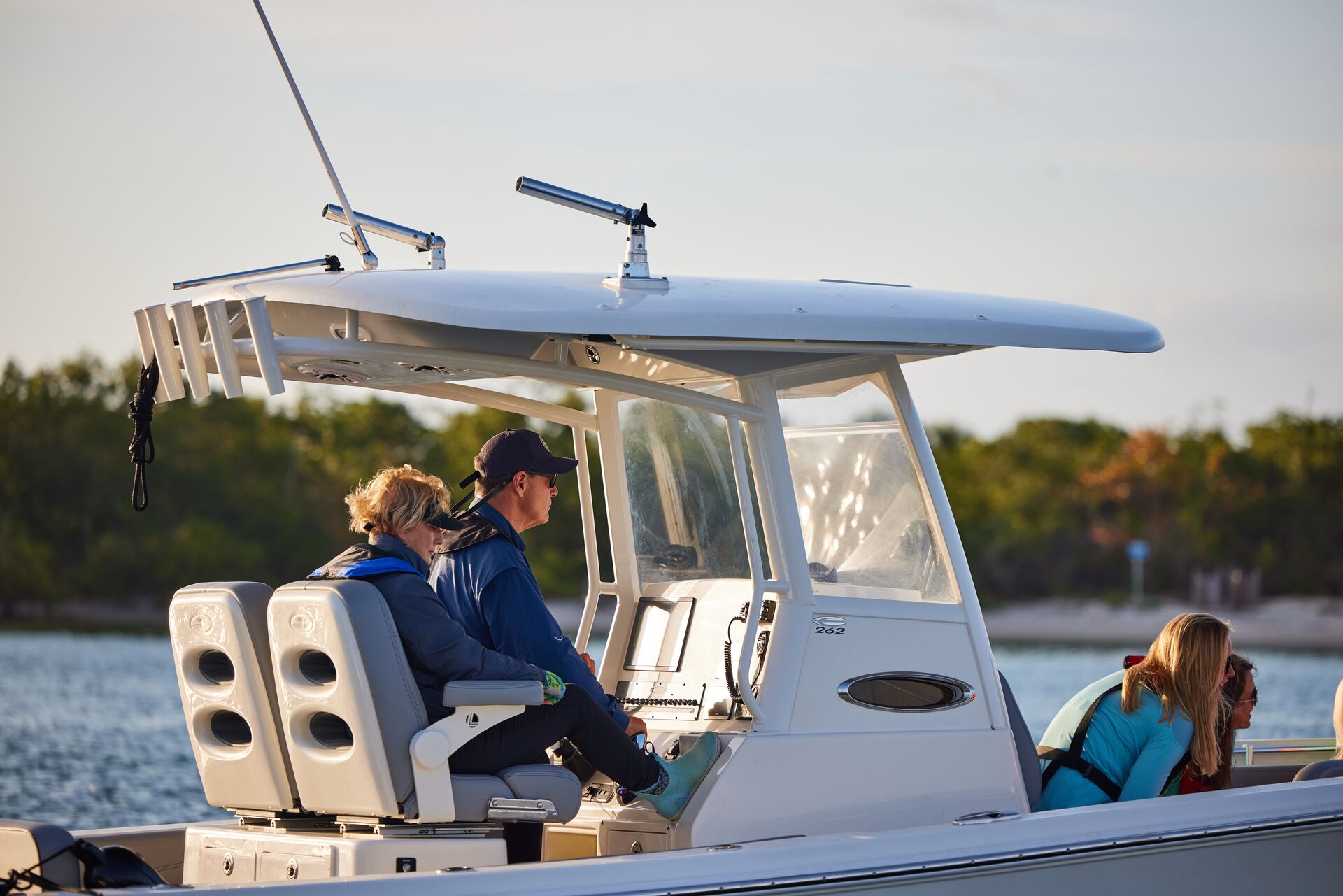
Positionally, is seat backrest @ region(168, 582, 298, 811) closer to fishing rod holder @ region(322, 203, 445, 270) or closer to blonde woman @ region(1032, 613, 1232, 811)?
fishing rod holder @ region(322, 203, 445, 270)

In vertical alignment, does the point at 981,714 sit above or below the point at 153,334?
below

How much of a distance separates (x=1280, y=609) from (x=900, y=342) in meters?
50.2

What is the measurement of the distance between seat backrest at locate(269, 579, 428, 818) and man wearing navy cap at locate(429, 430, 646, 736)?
0.38 meters

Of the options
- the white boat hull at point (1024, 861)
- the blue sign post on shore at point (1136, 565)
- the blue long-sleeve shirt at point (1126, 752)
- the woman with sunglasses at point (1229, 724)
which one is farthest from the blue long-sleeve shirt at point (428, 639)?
the blue sign post on shore at point (1136, 565)

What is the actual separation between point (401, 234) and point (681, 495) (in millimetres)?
1198

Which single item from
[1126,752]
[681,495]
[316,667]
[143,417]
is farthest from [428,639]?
[1126,752]

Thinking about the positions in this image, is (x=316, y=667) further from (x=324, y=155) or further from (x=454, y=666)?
(x=324, y=155)

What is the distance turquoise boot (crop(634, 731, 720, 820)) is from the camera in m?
4.32

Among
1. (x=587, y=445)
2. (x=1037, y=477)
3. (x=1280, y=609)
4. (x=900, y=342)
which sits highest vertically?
(x=900, y=342)

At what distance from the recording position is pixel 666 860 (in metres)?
3.83

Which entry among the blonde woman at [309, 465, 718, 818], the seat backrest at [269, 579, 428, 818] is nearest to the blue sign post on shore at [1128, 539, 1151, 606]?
the blonde woman at [309, 465, 718, 818]

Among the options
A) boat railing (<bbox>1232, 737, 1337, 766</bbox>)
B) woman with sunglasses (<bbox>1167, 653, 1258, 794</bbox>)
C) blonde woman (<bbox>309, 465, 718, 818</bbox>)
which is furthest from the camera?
boat railing (<bbox>1232, 737, 1337, 766</bbox>)

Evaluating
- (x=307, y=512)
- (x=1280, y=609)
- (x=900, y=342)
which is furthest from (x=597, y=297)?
(x=1280, y=609)

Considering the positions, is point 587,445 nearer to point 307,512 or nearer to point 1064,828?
point 1064,828
